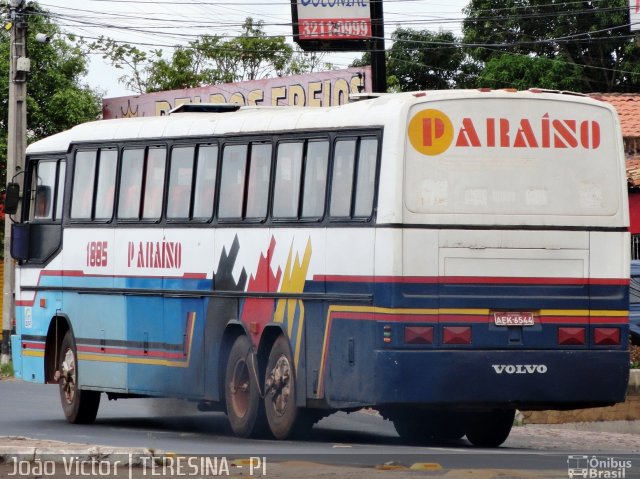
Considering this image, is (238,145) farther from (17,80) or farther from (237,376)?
(17,80)

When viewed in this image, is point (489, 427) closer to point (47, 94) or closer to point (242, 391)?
point (242, 391)

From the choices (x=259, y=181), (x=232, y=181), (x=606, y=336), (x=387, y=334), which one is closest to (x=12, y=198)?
(x=232, y=181)

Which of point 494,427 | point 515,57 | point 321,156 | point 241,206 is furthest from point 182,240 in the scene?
point 515,57

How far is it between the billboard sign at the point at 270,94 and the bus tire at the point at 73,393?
50.7 feet

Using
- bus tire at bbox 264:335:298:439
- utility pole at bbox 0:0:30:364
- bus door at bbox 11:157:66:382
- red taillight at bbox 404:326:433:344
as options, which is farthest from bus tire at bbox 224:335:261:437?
utility pole at bbox 0:0:30:364

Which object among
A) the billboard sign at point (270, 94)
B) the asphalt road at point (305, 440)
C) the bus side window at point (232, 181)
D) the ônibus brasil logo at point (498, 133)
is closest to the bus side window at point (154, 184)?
the bus side window at point (232, 181)

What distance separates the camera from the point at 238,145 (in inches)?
703

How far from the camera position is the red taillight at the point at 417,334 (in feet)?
49.9

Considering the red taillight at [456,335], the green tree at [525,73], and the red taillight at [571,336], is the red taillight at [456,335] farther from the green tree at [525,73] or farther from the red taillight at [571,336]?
the green tree at [525,73]

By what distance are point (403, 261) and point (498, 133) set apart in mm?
1492

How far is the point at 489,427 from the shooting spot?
17.7m

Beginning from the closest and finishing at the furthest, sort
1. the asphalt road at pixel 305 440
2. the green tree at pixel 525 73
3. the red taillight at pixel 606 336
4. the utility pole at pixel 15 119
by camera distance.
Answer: the asphalt road at pixel 305 440
the red taillight at pixel 606 336
the utility pole at pixel 15 119
the green tree at pixel 525 73

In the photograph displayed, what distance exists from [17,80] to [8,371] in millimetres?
6041

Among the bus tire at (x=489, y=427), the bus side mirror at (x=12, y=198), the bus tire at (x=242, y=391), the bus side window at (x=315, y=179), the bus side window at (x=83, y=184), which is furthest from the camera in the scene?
the bus side mirror at (x=12, y=198)
